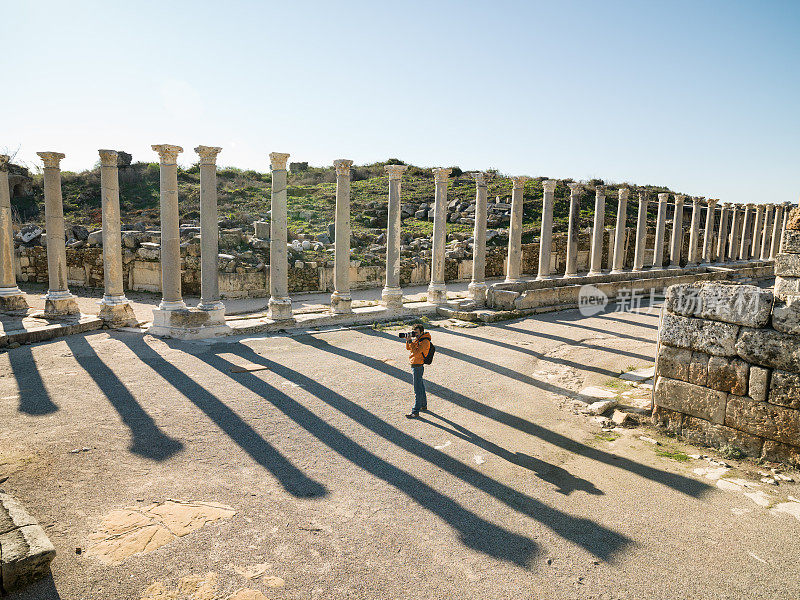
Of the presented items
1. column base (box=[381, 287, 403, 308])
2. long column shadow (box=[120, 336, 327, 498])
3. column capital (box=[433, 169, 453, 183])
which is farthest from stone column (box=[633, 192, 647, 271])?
long column shadow (box=[120, 336, 327, 498])

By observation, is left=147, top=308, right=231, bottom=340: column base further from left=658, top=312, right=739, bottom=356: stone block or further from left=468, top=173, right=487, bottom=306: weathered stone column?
left=658, top=312, right=739, bottom=356: stone block

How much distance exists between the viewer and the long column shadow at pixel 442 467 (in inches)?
204

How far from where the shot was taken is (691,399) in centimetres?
777

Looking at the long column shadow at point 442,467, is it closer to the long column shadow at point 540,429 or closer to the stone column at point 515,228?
the long column shadow at point 540,429

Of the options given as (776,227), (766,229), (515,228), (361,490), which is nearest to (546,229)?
(515,228)

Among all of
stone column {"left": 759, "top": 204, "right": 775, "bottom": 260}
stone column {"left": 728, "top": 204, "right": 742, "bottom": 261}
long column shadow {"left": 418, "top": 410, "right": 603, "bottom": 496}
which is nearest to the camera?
long column shadow {"left": 418, "top": 410, "right": 603, "bottom": 496}

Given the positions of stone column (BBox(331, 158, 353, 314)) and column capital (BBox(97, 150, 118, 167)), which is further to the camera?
stone column (BBox(331, 158, 353, 314))

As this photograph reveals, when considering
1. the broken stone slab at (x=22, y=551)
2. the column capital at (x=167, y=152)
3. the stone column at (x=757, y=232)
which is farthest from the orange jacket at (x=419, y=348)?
the stone column at (x=757, y=232)

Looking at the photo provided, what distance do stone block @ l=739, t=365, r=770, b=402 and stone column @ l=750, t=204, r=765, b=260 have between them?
1384 inches

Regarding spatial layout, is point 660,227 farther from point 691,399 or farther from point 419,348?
point 419,348

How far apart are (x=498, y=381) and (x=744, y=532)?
210 inches

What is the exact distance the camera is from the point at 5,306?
48.3 feet

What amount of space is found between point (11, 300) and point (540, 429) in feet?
48.3

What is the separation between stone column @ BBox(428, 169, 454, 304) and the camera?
17.4 meters
